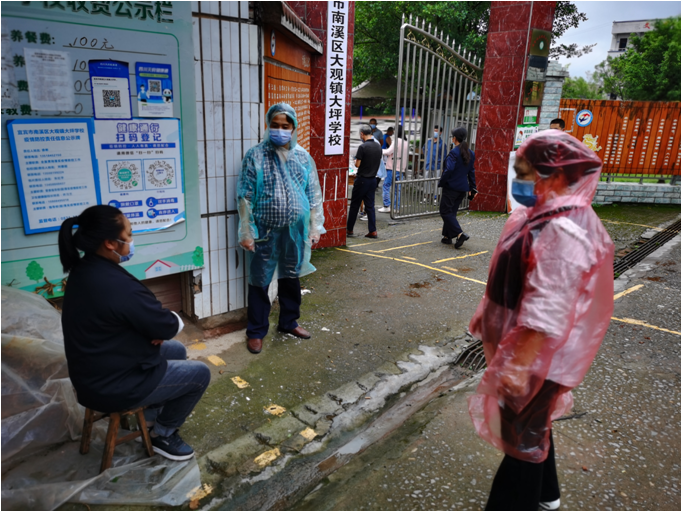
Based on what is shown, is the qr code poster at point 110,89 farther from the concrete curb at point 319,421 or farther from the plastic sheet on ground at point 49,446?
the concrete curb at point 319,421

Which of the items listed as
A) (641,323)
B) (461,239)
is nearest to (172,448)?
(641,323)

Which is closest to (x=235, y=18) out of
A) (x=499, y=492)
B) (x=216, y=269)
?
(x=216, y=269)

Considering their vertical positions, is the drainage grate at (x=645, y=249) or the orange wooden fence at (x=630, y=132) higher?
the orange wooden fence at (x=630, y=132)

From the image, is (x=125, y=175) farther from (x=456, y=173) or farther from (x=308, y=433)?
(x=456, y=173)

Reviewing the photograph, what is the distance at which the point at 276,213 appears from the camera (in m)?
3.52

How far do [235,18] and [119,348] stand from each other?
2551 millimetres

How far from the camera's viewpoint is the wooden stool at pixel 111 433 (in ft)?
7.66

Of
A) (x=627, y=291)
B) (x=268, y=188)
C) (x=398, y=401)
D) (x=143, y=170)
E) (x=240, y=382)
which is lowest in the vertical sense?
(x=398, y=401)

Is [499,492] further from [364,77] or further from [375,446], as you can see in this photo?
[364,77]


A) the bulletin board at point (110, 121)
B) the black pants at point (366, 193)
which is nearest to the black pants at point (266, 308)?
the bulletin board at point (110, 121)

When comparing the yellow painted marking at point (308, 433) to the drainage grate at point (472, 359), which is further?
the drainage grate at point (472, 359)

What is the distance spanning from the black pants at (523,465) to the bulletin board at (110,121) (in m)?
2.54

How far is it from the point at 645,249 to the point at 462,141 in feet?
10.3

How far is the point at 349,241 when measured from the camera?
7629 millimetres
